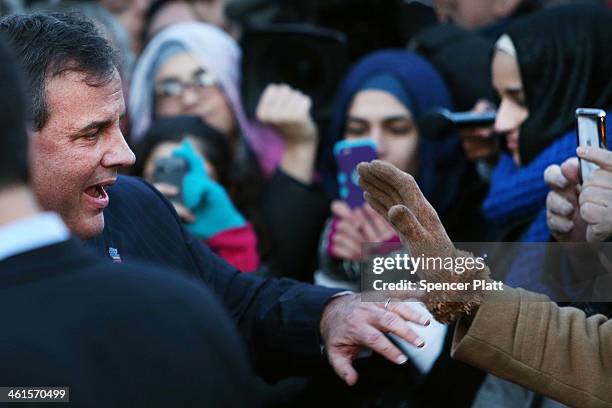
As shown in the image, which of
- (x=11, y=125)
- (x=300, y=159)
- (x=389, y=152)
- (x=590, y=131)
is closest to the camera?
(x=11, y=125)

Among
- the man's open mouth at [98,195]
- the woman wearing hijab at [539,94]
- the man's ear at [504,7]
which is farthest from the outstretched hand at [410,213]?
the man's ear at [504,7]

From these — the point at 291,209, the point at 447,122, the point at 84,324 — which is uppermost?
the point at 84,324

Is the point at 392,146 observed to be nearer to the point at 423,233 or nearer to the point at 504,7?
the point at 504,7

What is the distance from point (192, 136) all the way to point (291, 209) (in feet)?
1.58

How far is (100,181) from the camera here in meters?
2.39

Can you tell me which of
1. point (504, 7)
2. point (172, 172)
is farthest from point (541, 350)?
point (504, 7)

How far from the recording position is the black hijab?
3.11 m

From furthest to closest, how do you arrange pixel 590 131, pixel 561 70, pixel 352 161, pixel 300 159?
pixel 300 159, pixel 352 161, pixel 561 70, pixel 590 131

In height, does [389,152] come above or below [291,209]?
above

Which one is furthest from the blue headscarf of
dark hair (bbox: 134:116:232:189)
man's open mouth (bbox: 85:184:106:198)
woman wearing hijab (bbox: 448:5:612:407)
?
man's open mouth (bbox: 85:184:106:198)

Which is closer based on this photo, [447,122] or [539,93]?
A: [539,93]

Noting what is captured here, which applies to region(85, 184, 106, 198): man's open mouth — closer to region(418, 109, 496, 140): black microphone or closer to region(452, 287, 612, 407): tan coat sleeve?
region(452, 287, 612, 407): tan coat sleeve

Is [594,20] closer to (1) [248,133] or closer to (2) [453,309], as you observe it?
(2) [453,309]

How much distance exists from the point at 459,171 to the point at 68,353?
8.92 ft
